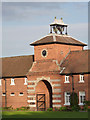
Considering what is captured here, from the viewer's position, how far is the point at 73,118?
156 feet

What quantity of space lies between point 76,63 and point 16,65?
41.8 feet

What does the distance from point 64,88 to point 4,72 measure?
13.8 metres

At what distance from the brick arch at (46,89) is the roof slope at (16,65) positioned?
4221 millimetres

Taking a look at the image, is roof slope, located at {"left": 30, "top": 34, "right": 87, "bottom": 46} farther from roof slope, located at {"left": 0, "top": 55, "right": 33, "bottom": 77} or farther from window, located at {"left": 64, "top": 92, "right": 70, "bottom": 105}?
window, located at {"left": 64, "top": 92, "right": 70, "bottom": 105}

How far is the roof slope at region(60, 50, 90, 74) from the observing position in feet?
212

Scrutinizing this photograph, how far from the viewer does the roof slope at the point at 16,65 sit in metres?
72.8

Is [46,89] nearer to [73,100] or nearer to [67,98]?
[67,98]

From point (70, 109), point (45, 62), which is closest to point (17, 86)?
point (45, 62)

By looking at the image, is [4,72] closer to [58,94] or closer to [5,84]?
[5,84]

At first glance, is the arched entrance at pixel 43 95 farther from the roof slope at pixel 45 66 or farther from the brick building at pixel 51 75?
the roof slope at pixel 45 66

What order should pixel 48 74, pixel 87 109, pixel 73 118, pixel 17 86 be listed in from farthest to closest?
pixel 17 86
pixel 48 74
pixel 87 109
pixel 73 118

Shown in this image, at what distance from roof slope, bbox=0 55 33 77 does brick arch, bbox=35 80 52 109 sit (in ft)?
13.8

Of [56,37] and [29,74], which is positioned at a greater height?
[56,37]

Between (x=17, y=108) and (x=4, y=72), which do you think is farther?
(x=4, y=72)
